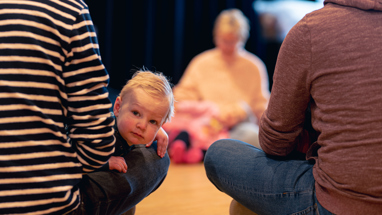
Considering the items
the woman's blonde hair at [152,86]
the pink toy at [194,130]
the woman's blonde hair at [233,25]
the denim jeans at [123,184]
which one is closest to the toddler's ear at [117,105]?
the woman's blonde hair at [152,86]

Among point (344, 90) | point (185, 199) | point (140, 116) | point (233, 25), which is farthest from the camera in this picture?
point (233, 25)

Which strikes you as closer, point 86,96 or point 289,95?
point 86,96

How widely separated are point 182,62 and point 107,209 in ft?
9.38

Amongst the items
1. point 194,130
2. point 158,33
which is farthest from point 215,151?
point 158,33

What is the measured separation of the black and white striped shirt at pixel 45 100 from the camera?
684mm

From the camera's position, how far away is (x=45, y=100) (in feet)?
2.31

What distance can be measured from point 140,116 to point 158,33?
259 cm

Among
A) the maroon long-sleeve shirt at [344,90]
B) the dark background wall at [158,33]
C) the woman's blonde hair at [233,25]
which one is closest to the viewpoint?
the maroon long-sleeve shirt at [344,90]

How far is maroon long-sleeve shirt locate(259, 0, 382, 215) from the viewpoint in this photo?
2.58 feet

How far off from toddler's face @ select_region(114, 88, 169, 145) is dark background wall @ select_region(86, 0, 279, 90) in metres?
2.11

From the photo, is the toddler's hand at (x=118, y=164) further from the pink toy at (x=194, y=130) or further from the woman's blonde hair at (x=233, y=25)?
the woman's blonde hair at (x=233, y=25)

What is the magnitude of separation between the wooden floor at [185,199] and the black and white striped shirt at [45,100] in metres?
0.75

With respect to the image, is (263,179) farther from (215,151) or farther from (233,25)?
(233,25)

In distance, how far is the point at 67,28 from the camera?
72 centimetres
